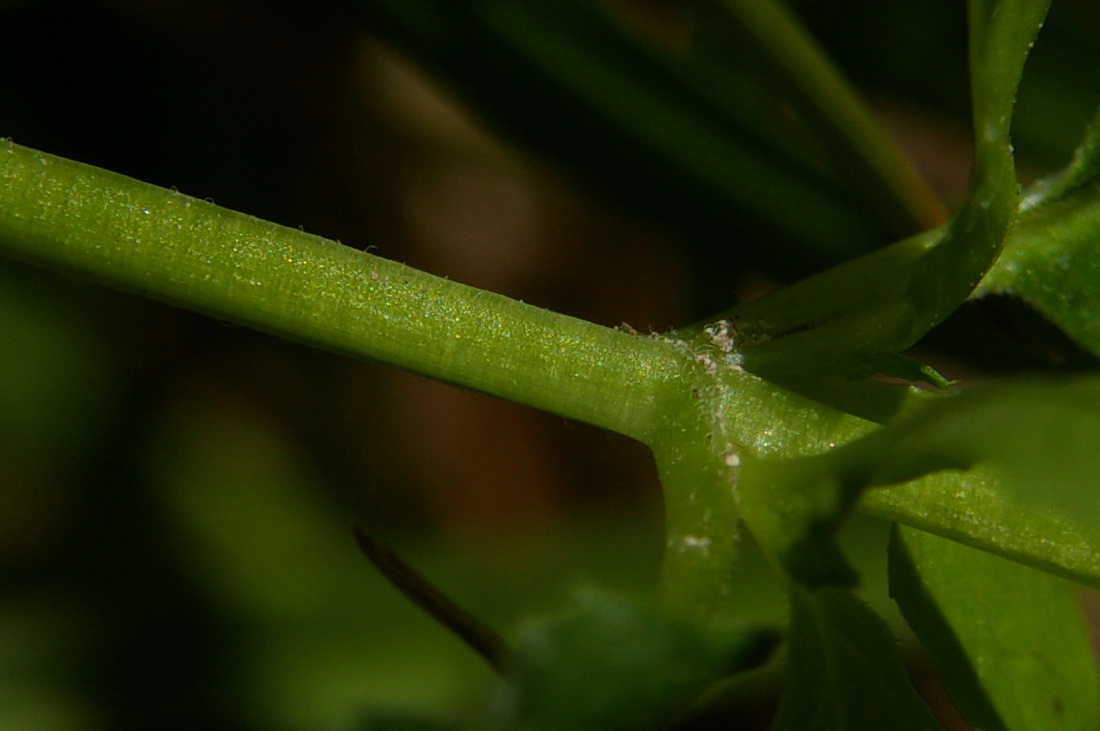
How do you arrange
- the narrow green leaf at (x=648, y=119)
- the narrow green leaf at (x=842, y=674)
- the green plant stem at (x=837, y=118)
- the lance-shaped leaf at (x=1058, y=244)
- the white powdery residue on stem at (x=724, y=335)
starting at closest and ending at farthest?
1. the narrow green leaf at (x=842, y=674)
2. the white powdery residue on stem at (x=724, y=335)
3. the lance-shaped leaf at (x=1058, y=244)
4. the green plant stem at (x=837, y=118)
5. the narrow green leaf at (x=648, y=119)

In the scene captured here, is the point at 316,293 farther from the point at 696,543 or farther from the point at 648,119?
the point at 648,119

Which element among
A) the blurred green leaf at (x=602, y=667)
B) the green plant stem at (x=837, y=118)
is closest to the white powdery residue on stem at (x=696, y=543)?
the blurred green leaf at (x=602, y=667)

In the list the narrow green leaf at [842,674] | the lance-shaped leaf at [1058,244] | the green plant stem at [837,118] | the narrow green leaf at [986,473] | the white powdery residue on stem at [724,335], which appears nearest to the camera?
the narrow green leaf at [986,473]

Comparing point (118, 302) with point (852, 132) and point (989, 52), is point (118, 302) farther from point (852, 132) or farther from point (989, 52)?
point (989, 52)

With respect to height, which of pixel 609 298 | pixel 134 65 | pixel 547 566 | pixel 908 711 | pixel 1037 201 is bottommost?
pixel 547 566

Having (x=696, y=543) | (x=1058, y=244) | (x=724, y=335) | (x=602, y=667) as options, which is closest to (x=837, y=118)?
(x=1058, y=244)

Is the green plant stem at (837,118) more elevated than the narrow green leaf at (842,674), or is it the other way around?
the green plant stem at (837,118)

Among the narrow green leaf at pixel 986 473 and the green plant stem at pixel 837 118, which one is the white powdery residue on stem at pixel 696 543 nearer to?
the narrow green leaf at pixel 986 473

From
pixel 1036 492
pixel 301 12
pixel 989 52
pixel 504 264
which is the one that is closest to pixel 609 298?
pixel 504 264
